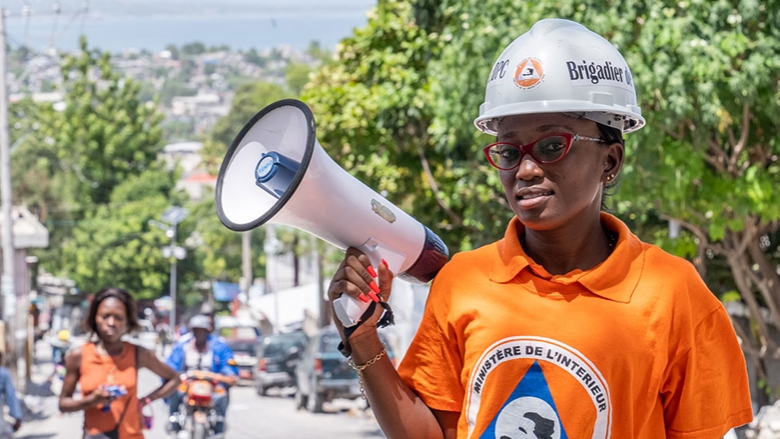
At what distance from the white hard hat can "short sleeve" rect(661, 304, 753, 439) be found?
470 mm

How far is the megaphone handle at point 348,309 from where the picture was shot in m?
2.41

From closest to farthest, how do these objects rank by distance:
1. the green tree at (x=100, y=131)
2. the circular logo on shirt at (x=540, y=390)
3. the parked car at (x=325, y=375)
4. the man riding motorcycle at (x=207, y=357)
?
the circular logo on shirt at (x=540, y=390), the man riding motorcycle at (x=207, y=357), the parked car at (x=325, y=375), the green tree at (x=100, y=131)

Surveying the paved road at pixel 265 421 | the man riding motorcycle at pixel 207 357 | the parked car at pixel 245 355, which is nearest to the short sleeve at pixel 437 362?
the man riding motorcycle at pixel 207 357

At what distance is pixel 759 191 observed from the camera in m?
9.11

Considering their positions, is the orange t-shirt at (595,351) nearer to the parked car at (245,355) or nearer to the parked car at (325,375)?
the parked car at (325,375)

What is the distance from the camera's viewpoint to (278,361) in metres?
23.4

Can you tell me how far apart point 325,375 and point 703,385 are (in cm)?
1648

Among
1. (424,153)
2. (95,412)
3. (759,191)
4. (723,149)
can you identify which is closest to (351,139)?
(424,153)

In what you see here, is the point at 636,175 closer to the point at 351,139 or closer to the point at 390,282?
the point at 351,139

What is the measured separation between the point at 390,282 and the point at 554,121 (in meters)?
0.52

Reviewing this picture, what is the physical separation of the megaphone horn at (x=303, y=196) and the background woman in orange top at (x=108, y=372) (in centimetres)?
431

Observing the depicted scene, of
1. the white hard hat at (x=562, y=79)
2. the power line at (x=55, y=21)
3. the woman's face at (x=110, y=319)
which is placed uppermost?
the power line at (x=55, y=21)

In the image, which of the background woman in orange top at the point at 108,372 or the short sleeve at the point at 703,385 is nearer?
the short sleeve at the point at 703,385

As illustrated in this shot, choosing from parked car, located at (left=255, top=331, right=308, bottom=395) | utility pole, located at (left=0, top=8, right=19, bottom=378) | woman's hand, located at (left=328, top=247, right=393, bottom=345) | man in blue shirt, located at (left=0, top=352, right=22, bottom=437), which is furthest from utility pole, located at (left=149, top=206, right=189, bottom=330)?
woman's hand, located at (left=328, top=247, right=393, bottom=345)
